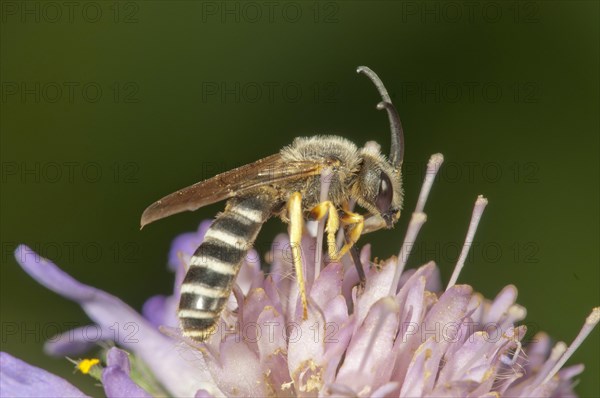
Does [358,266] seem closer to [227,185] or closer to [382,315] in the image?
[382,315]

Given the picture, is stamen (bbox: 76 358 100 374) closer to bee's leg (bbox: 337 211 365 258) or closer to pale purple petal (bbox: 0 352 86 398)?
pale purple petal (bbox: 0 352 86 398)

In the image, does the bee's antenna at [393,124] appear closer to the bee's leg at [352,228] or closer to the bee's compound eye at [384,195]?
the bee's compound eye at [384,195]

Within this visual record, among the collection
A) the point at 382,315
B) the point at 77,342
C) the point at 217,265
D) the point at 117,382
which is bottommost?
the point at 77,342

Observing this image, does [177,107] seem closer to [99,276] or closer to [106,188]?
[106,188]

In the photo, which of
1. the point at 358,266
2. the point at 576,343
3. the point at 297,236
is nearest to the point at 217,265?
the point at 297,236

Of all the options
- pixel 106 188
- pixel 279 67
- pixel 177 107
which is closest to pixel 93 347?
pixel 106 188

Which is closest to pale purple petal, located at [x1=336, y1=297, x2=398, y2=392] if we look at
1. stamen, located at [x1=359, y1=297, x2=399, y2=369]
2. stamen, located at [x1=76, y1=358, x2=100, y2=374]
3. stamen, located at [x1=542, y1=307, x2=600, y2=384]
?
stamen, located at [x1=359, y1=297, x2=399, y2=369]
